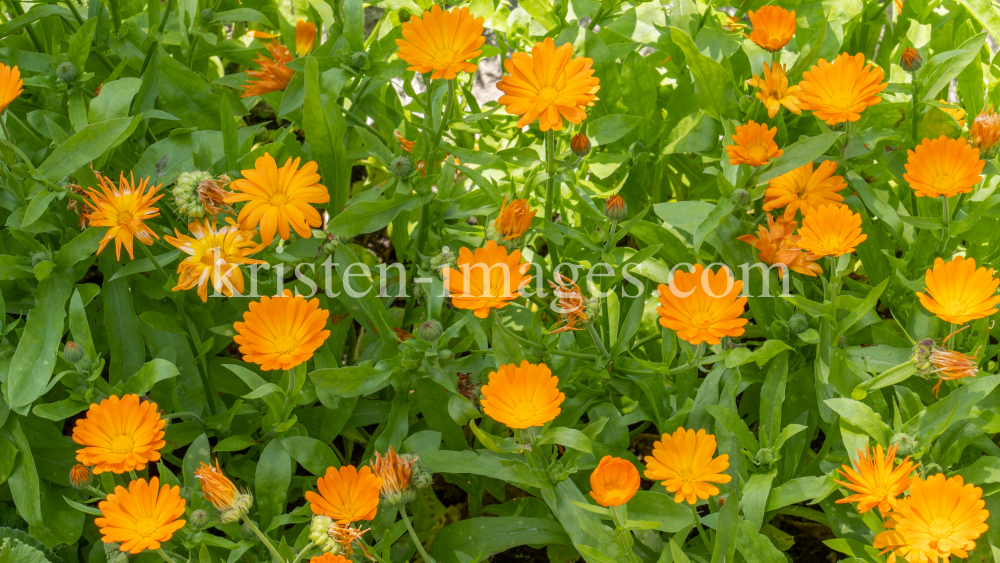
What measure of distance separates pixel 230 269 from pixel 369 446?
1.77 feet

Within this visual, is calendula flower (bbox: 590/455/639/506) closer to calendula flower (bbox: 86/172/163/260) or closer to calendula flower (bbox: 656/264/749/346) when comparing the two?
calendula flower (bbox: 656/264/749/346)

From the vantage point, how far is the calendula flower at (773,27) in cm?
165

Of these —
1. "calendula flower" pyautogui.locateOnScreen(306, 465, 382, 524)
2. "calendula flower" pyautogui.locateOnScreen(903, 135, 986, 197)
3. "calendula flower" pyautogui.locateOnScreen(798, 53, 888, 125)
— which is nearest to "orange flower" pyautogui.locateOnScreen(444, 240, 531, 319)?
"calendula flower" pyautogui.locateOnScreen(306, 465, 382, 524)

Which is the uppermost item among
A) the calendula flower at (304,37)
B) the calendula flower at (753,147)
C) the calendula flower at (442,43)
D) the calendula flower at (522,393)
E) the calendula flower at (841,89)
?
the calendula flower at (304,37)

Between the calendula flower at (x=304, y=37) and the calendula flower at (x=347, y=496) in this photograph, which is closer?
the calendula flower at (x=347, y=496)

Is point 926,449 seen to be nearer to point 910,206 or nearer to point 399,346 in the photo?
point 910,206

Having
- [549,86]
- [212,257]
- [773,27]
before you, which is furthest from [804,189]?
[212,257]

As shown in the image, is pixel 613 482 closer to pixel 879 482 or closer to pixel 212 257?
pixel 879 482

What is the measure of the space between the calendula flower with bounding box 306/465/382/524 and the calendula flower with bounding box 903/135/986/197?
1152mm

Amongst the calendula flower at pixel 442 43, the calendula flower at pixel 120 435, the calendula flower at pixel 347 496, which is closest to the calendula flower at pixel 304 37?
the calendula flower at pixel 442 43

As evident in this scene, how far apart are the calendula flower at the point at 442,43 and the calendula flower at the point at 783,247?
0.69m

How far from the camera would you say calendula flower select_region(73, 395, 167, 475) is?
1.35 m

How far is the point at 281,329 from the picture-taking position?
1.46m

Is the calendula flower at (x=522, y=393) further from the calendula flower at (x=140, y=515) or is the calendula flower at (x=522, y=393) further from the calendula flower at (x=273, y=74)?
the calendula flower at (x=273, y=74)
